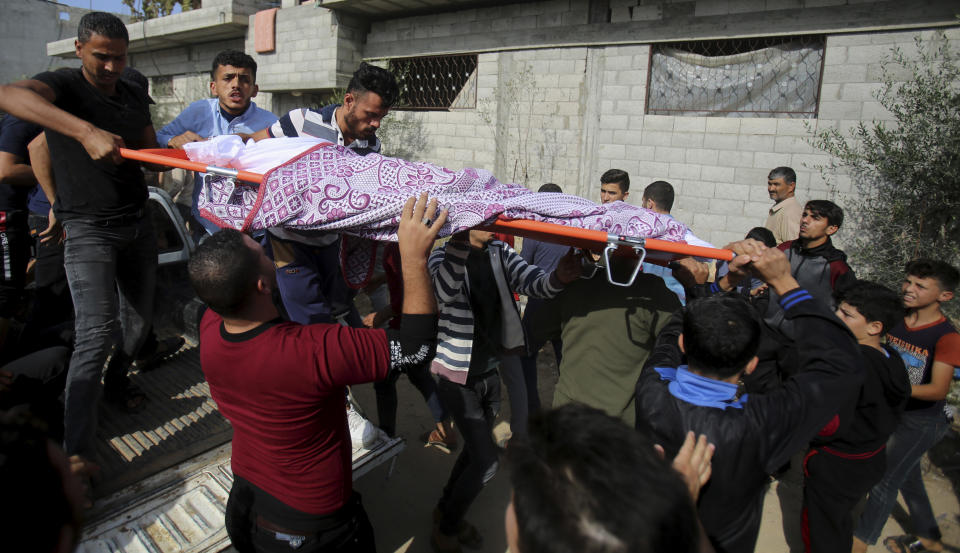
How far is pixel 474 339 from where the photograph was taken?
2934 millimetres

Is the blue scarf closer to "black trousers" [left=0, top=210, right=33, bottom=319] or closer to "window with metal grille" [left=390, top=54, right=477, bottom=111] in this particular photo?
"black trousers" [left=0, top=210, right=33, bottom=319]

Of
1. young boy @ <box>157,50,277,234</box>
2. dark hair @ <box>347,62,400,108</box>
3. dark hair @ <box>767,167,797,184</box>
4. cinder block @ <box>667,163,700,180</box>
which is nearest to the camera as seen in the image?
dark hair @ <box>347,62,400,108</box>

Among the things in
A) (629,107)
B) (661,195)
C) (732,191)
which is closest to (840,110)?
(732,191)

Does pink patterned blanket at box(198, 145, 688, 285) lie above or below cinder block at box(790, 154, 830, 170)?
below

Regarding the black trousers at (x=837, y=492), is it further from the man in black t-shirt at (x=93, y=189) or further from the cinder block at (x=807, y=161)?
the cinder block at (x=807, y=161)

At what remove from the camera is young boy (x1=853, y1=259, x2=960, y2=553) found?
3.02 meters

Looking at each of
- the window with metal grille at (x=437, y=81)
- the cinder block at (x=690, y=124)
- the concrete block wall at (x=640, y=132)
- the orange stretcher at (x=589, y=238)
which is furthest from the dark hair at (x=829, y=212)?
the window with metal grille at (x=437, y=81)

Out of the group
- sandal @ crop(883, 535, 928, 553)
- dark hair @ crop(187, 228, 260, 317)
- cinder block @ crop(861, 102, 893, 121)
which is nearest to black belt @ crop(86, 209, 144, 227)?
dark hair @ crop(187, 228, 260, 317)

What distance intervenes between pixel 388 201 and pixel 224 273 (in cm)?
67

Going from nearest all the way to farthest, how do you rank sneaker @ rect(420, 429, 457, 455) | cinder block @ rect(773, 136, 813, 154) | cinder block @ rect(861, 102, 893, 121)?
1. sneaker @ rect(420, 429, 457, 455)
2. cinder block @ rect(861, 102, 893, 121)
3. cinder block @ rect(773, 136, 813, 154)

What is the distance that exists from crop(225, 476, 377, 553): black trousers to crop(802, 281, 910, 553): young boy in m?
2.23

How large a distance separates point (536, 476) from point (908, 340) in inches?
124

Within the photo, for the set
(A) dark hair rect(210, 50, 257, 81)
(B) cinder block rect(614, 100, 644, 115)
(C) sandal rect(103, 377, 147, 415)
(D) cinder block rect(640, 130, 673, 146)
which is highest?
(B) cinder block rect(614, 100, 644, 115)

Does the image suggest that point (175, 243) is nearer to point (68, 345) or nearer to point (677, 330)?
point (68, 345)
